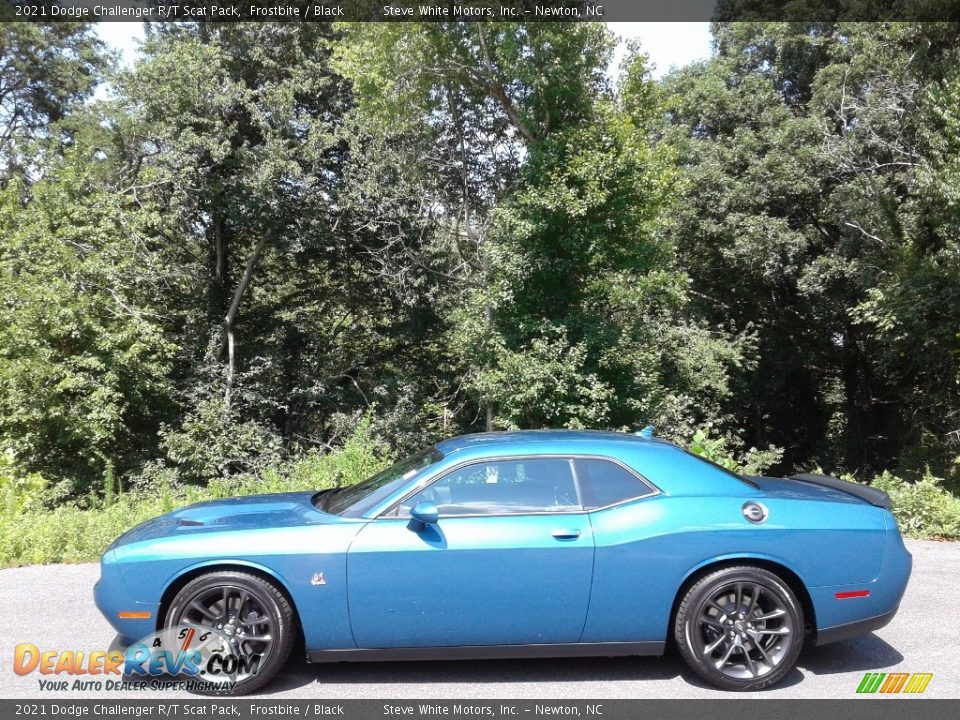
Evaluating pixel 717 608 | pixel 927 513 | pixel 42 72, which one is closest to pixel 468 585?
pixel 717 608

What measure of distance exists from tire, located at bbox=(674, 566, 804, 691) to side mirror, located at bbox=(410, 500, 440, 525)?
149 centimetres

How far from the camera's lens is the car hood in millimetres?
4410

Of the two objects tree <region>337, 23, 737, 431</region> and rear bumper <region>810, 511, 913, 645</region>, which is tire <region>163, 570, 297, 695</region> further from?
tree <region>337, 23, 737, 431</region>

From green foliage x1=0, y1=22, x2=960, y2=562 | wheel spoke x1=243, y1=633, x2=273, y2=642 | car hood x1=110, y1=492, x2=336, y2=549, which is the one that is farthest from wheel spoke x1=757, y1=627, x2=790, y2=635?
green foliage x1=0, y1=22, x2=960, y2=562

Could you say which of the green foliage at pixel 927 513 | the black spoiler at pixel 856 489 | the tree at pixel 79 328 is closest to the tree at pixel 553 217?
the tree at pixel 79 328

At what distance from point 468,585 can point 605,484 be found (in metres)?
1.01

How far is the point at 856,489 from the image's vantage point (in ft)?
16.1

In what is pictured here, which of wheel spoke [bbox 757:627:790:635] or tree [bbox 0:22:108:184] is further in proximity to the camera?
tree [bbox 0:22:108:184]

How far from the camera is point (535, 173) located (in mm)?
15766

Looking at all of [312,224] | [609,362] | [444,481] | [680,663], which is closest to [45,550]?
[444,481]

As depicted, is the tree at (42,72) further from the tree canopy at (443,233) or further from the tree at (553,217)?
the tree at (553,217)

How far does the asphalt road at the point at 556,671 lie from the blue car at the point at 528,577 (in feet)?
0.63

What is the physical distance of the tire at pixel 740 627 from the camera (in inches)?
165

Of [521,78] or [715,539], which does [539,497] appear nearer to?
[715,539]
